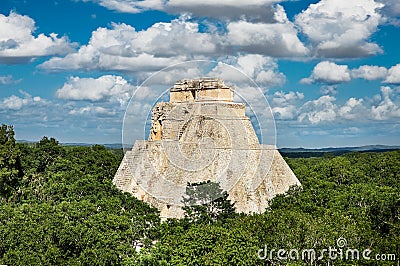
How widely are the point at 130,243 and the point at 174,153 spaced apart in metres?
10.8

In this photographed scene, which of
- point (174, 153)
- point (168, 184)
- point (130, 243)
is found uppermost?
point (174, 153)

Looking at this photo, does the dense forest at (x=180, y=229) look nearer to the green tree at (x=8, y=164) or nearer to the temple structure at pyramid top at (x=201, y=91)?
the green tree at (x=8, y=164)

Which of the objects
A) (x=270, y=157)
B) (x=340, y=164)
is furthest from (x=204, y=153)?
(x=340, y=164)

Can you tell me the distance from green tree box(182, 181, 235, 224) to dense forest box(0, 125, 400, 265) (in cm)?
8

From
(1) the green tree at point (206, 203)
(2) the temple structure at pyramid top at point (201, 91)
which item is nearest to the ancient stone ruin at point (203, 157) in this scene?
(2) the temple structure at pyramid top at point (201, 91)

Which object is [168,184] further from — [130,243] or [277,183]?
[130,243]

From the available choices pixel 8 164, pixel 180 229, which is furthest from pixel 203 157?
pixel 8 164

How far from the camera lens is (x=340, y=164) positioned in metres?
45.2

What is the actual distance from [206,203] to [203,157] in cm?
464

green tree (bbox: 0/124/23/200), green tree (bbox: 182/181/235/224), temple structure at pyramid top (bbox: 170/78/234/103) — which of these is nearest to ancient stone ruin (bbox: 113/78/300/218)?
temple structure at pyramid top (bbox: 170/78/234/103)

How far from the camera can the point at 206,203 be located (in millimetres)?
25828

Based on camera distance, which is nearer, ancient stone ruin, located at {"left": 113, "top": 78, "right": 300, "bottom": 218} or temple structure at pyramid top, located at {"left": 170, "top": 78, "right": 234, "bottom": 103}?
ancient stone ruin, located at {"left": 113, "top": 78, "right": 300, "bottom": 218}

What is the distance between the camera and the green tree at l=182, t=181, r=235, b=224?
2467cm

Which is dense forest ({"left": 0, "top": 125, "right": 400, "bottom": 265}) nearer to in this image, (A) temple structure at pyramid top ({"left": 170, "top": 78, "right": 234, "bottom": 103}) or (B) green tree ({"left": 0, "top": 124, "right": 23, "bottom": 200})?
(B) green tree ({"left": 0, "top": 124, "right": 23, "bottom": 200})
